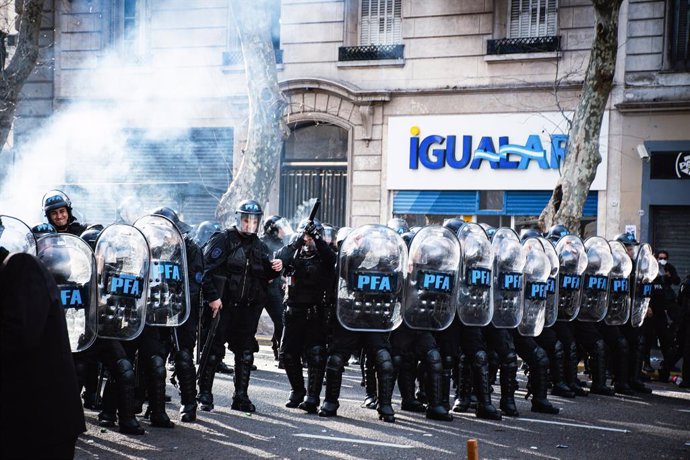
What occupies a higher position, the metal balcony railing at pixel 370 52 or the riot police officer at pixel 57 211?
the metal balcony railing at pixel 370 52

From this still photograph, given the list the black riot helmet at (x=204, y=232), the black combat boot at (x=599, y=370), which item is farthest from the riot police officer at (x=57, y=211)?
the black combat boot at (x=599, y=370)

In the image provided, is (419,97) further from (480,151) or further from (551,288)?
(551,288)

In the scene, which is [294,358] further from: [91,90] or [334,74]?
[91,90]

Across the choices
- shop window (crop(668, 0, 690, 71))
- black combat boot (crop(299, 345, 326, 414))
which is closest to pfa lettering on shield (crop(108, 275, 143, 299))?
black combat boot (crop(299, 345, 326, 414))

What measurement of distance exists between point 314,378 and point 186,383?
120 centimetres

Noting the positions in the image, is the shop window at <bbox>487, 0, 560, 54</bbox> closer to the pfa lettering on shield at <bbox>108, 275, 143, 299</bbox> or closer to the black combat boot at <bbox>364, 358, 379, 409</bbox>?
the black combat boot at <bbox>364, 358, 379, 409</bbox>

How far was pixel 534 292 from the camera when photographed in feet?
31.8

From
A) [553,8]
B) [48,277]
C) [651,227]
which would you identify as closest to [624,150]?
[651,227]

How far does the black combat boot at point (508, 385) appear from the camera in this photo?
30.7ft

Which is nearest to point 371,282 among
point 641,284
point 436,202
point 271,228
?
point 641,284

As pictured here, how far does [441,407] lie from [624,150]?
10501 millimetres

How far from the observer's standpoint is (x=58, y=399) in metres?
4.21

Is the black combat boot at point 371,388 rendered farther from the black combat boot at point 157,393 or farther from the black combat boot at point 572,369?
the black combat boot at point 572,369

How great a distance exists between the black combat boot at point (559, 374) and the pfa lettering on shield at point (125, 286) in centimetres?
423
